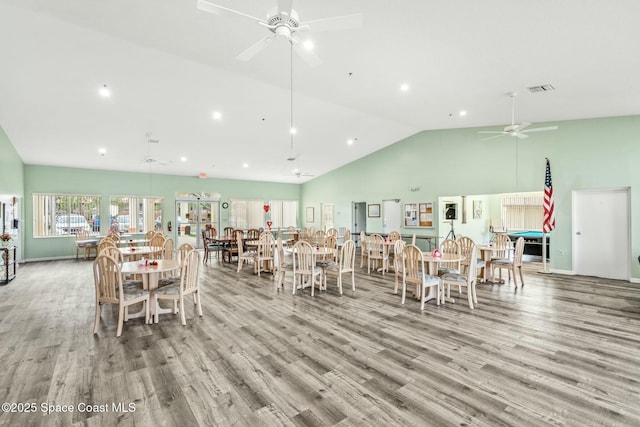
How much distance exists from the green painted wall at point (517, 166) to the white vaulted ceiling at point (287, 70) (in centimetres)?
47

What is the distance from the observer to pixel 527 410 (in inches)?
88.7

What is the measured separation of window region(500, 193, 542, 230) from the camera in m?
10.5

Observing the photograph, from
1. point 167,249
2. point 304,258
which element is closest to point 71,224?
point 167,249

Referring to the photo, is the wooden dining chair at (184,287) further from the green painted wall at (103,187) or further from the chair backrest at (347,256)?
the green painted wall at (103,187)

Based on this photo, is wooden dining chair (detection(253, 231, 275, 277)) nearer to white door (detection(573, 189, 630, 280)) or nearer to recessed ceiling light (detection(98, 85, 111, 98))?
A: recessed ceiling light (detection(98, 85, 111, 98))

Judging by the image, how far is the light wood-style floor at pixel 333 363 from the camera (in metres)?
2.23

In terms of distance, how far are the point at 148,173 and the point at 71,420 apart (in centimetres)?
1078

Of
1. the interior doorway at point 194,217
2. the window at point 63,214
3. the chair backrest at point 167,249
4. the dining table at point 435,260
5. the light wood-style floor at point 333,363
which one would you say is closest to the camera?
the light wood-style floor at point 333,363

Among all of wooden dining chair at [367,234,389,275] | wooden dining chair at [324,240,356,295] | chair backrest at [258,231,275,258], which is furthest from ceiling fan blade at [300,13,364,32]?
wooden dining chair at [367,234,389,275]

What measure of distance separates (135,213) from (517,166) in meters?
12.5

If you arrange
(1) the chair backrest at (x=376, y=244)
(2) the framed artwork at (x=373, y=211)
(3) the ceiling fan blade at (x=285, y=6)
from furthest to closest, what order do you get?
(2) the framed artwork at (x=373, y=211)
(1) the chair backrest at (x=376, y=244)
(3) the ceiling fan blade at (x=285, y=6)

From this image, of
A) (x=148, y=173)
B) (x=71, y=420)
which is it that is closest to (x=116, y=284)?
(x=71, y=420)

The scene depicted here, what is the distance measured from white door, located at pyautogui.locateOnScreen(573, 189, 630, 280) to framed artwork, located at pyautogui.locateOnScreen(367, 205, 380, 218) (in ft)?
18.6

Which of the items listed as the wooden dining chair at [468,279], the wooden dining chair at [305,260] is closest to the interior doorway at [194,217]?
the wooden dining chair at [305,260]
